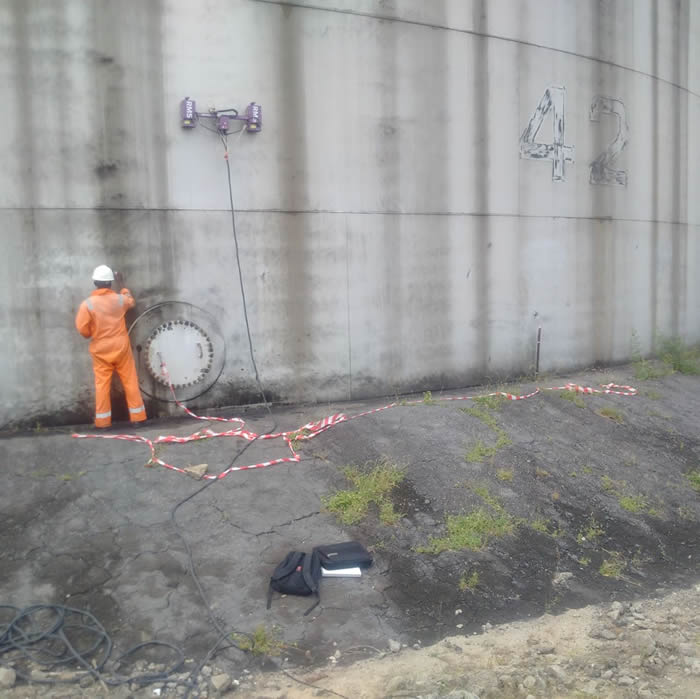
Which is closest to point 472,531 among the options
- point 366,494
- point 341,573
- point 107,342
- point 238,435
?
point 366,494

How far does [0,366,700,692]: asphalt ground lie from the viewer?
4930 mm

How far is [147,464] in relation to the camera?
6.70 metres

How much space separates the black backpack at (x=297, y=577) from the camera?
5.07 metres

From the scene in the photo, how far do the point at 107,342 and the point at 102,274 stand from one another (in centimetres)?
73

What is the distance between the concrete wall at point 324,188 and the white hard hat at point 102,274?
1.18 ft

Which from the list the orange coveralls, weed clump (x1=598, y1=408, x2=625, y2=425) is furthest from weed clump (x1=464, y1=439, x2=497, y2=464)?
the orange coveralls

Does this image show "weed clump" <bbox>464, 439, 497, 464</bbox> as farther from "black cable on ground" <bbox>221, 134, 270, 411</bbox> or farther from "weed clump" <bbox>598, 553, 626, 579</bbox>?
"black cable on ground" <bbox>221, 134, 270, 411</bbox>

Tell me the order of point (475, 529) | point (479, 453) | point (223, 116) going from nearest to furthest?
1. point (475, 529)
2. point (479, 453)
3. point (223, 116)

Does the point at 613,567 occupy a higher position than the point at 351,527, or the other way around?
the point at 351,527

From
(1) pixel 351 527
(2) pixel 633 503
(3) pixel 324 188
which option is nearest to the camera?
(1) pixel 351 527

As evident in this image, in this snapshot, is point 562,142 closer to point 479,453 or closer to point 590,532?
point 479,453

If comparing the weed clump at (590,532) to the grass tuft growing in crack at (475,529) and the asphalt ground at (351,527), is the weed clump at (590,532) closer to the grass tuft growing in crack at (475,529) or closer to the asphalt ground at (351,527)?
the asphalt ground at (351,527)

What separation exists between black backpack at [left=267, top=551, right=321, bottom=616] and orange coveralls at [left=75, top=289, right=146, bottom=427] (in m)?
3.22

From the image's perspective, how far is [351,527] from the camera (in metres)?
5.98
